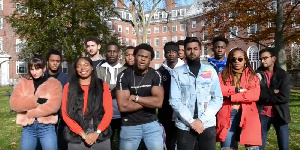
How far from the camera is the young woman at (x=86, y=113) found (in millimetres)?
4000

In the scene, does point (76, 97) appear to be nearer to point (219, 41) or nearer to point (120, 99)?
point (120, 99)

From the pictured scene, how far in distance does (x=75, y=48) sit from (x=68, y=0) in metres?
3.59

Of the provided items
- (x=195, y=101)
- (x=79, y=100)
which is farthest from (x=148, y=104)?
(x=79, y=100)

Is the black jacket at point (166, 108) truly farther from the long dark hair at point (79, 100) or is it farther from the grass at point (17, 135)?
the grass at point (17, 135)

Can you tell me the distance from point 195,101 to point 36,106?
237 centimetres

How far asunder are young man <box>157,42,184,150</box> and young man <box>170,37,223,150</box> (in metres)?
0.71

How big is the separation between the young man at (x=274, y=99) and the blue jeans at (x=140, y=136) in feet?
6.01

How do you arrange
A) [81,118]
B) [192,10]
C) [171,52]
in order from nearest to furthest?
[81,118] → [171,52] → [192,10]

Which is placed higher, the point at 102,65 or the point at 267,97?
the point at 102,65

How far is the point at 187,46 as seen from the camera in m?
4.28

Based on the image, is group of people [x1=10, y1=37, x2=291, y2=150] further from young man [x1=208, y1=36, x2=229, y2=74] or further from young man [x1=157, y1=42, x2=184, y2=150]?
young man [x1=208, y1=36, x2=229, y2=74]

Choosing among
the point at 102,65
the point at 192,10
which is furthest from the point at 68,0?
the point at 192,10

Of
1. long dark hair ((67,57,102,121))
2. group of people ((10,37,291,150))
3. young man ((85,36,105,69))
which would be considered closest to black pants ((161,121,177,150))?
group of people ((10,37,291,150))

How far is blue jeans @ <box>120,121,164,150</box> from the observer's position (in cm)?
407
